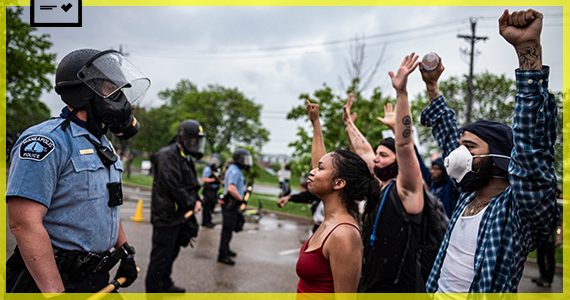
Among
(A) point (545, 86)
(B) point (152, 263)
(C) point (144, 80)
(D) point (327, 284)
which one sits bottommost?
(B) point (152, 263)

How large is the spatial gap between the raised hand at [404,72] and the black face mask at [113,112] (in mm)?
1700

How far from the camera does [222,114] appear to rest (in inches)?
1259

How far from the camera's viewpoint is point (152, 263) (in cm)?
408

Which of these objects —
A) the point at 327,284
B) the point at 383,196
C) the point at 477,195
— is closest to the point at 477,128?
the point at 477,195

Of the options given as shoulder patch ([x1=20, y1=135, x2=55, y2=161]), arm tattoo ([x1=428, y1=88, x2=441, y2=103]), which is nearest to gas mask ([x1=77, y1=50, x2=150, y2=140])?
shoulder patch ([x1=20, y1=135, x2=55, y2=161])

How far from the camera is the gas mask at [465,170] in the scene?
6.58 feet

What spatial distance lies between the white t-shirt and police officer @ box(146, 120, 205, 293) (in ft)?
10.2

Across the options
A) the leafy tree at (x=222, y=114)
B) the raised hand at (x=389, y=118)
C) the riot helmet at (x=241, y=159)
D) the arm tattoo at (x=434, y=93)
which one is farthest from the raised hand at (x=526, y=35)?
the leafy tree at (x=222, y=114)

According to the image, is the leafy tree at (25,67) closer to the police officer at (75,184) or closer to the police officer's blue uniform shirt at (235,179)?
the police officer's blue uniform shirt at (235,179)

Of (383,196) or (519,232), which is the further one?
(383,196)

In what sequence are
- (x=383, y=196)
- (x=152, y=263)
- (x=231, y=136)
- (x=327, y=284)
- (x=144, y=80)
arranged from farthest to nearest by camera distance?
(x=231, y=136), (x=152, y=263), (x=383, y=196), (x=144, y=80), (x=327, y=284)

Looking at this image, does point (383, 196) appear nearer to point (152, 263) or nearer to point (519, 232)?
point (519, 232)

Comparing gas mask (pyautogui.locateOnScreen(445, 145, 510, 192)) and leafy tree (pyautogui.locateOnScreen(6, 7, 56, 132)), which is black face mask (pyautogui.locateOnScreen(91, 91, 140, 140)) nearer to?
gas mask (pyautogui.locateOnScreen(445, 145, 510, 192))

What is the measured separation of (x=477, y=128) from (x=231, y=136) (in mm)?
30884
